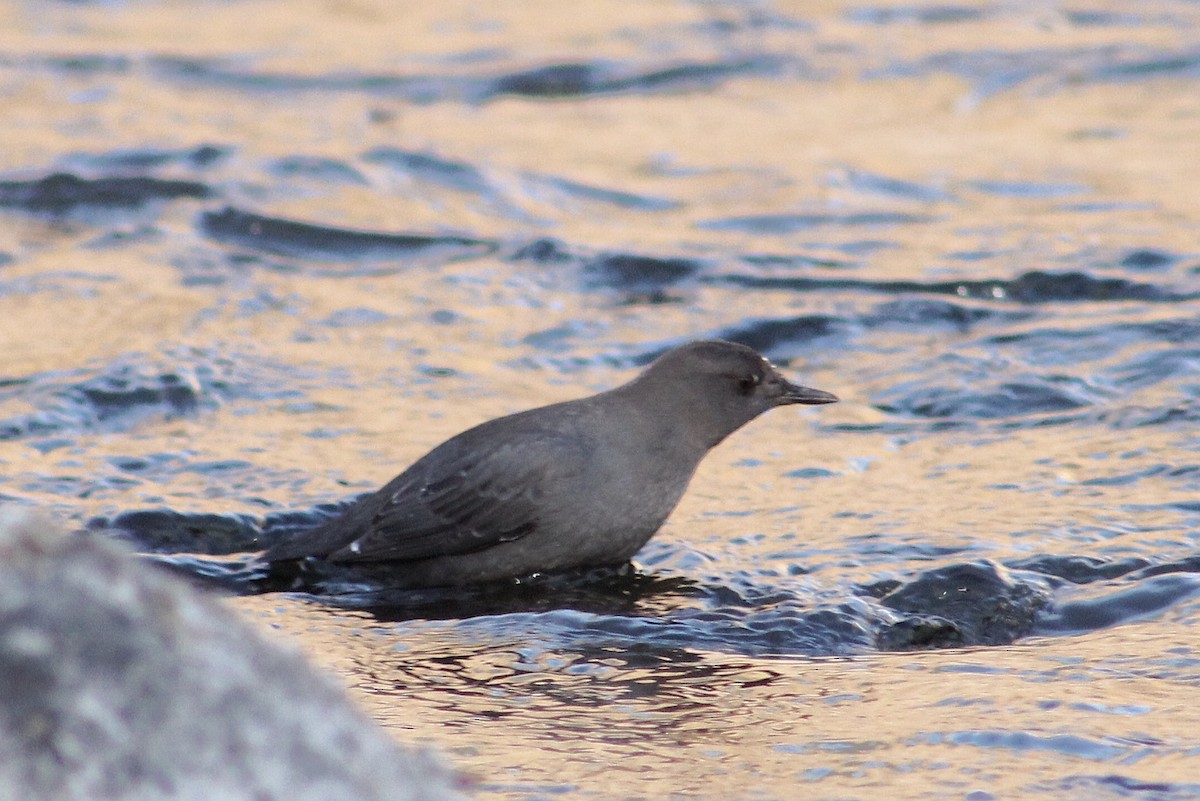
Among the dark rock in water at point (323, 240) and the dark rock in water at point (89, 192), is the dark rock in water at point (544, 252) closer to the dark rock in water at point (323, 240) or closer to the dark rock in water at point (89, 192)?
the dark rock in water at point (323, 240)

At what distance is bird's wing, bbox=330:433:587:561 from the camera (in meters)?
5.50

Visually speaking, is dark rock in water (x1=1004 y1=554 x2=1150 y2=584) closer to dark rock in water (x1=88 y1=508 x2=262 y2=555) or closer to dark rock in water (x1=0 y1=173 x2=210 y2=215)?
dark rock in water (x1=88 y1=508 x2=262 y2=555)

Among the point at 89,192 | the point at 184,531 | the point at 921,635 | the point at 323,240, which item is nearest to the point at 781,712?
the point at 921,635

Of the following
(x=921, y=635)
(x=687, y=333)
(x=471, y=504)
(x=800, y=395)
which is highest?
(x=800, y=395)

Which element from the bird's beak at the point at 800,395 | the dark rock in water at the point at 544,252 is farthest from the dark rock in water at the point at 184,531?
the dark rock in water at the point at 544,252

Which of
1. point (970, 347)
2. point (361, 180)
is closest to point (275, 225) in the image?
point (361, 180)

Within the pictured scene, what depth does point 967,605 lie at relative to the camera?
499 cm

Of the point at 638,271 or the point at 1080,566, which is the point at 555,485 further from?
the point at 638,271

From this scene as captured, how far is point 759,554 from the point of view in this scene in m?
5.56

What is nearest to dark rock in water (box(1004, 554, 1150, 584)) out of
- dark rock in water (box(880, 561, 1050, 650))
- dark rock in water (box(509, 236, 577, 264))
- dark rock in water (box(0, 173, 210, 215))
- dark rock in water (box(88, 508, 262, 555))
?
dark rock in water (box(880, 561, 1050, 650))

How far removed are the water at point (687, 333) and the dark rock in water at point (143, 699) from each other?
138 centimetres

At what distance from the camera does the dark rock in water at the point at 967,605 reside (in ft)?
15.8

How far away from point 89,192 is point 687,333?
152 inches

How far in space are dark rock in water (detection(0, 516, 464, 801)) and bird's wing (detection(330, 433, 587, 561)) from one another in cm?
323
